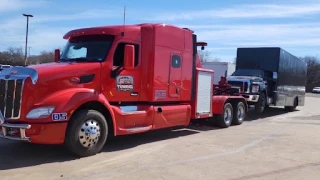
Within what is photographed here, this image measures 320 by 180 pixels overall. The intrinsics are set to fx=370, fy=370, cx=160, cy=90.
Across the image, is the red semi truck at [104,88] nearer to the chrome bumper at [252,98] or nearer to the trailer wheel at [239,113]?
the trailer wheel at [239,113]

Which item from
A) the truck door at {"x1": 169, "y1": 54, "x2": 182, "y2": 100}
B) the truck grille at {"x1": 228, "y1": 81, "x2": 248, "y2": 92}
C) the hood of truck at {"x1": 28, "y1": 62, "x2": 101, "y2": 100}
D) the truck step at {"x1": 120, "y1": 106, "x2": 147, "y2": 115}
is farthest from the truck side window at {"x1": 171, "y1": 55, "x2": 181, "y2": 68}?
the truck grille at {"x1": 228, "y1": 81, "x2": 248, "y2": 92}

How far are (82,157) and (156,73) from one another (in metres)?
3.01

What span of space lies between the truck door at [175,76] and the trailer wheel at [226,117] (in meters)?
3.15

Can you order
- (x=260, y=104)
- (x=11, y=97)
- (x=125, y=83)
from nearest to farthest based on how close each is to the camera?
1. (x=11, y=97)
2. (x=125, y=83)
3. (x=260, y=104)

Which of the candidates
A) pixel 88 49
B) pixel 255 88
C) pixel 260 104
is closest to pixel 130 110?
pixel 88 49

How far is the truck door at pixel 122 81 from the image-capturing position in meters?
8.43

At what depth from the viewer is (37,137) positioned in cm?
702

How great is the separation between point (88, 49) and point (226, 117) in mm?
6655

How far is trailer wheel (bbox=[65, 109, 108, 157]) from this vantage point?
740cm

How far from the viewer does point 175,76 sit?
10344 millimetres

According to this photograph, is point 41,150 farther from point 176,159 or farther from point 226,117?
point 226,117

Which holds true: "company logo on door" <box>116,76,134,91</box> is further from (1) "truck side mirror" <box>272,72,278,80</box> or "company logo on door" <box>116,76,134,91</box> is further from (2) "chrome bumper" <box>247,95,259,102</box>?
(1) "truck side mirror" <box>272,72,278,80</box>

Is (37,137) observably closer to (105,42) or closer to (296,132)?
(105,42)

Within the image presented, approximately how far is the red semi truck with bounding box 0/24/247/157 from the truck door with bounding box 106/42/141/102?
2 cm
